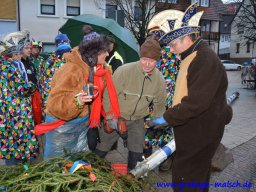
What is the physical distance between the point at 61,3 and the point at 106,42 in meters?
19.9

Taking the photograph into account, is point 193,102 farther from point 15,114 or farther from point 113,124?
point 15,114

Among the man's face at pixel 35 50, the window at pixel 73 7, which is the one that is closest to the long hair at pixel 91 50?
the man's face at pixel 35 50

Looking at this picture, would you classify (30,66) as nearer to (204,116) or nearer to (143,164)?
(143,164)

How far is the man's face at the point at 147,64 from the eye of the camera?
311cm

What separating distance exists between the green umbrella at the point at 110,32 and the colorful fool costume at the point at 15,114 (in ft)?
8.04

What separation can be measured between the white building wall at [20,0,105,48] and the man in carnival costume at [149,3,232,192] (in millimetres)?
19645

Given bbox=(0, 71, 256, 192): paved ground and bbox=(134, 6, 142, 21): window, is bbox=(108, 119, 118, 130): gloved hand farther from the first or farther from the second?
bbox=(134, 6, 142, 21): window

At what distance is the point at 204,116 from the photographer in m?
2.35

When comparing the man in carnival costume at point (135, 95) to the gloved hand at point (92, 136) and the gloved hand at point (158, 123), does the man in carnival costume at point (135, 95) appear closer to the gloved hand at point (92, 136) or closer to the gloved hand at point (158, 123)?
the gloved hand at point (92, 136)

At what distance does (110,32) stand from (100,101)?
3383mm

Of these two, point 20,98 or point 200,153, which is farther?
point 20,98

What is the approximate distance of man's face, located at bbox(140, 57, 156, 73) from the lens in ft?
10.2

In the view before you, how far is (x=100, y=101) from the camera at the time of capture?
2.85 metres

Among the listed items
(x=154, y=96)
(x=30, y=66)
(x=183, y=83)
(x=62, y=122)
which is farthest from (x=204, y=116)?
(x=30, y=66)
